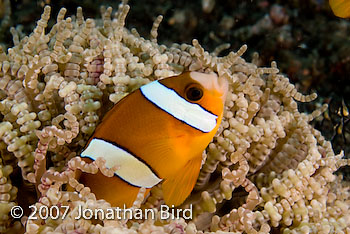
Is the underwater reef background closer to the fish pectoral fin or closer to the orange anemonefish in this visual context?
the fish pectoral fin

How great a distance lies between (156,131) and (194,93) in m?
0.17

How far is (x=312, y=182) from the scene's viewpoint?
4.63ft

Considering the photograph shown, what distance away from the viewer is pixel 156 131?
1.18 metres

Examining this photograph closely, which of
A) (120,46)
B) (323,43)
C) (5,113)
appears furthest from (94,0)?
(323,43)

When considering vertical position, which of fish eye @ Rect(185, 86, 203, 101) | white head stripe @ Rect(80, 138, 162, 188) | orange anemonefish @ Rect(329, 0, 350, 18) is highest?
orange anemonefish @ Rect(329, 0, 350, 18)

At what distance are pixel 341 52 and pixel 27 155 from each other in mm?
1608

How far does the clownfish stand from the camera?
1.16 m

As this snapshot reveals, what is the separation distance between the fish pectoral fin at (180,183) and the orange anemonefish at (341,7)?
1070 millimetres

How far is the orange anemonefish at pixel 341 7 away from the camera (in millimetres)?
1755

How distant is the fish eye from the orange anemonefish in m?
1.02

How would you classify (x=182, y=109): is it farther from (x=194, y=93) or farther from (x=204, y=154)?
(x=204, y=154)

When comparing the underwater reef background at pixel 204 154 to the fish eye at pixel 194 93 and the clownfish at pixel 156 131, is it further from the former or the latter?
the fish eye at pixel 194 93

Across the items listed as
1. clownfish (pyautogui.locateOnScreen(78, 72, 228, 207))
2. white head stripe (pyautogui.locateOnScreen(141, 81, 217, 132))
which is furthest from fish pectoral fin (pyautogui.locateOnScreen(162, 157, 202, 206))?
white head stripe (pyautogui.locateOnScreen(141, 81, 217, 132))

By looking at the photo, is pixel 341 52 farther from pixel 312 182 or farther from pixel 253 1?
pixel 312 182
